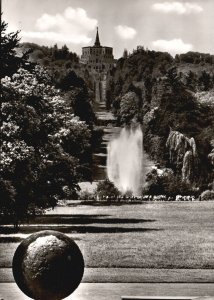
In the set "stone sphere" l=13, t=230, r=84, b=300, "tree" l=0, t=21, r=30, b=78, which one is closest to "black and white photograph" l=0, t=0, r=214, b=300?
"tree" l=0, t=21, r=30, b=78

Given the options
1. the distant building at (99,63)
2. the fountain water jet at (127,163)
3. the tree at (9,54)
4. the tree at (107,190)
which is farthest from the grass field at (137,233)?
the tree at (9,54)

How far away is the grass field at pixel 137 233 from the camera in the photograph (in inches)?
734

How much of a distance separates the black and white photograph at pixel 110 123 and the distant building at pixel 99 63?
39 millimetres

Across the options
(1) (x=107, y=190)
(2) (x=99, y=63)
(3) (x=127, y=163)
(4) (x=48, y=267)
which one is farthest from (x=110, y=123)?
(4) (x=48, y=267)

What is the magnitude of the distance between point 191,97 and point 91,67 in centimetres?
295

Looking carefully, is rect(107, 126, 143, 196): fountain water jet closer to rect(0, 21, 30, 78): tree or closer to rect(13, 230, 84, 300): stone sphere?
rect(0, 21, 30, 78): tree

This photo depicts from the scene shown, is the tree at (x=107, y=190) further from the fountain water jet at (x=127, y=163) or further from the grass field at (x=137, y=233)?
the grass field at (x=137, y=233)

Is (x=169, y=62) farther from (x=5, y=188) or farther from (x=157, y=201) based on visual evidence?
(x=5, y=188)

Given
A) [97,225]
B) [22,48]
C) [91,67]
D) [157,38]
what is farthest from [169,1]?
[97,225]

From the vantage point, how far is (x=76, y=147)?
21.8 m

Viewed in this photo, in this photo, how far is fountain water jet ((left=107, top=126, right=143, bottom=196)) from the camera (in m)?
20.4

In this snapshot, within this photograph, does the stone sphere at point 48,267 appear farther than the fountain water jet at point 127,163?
No

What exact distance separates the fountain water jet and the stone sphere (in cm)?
950

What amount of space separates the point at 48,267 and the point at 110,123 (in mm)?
10119
